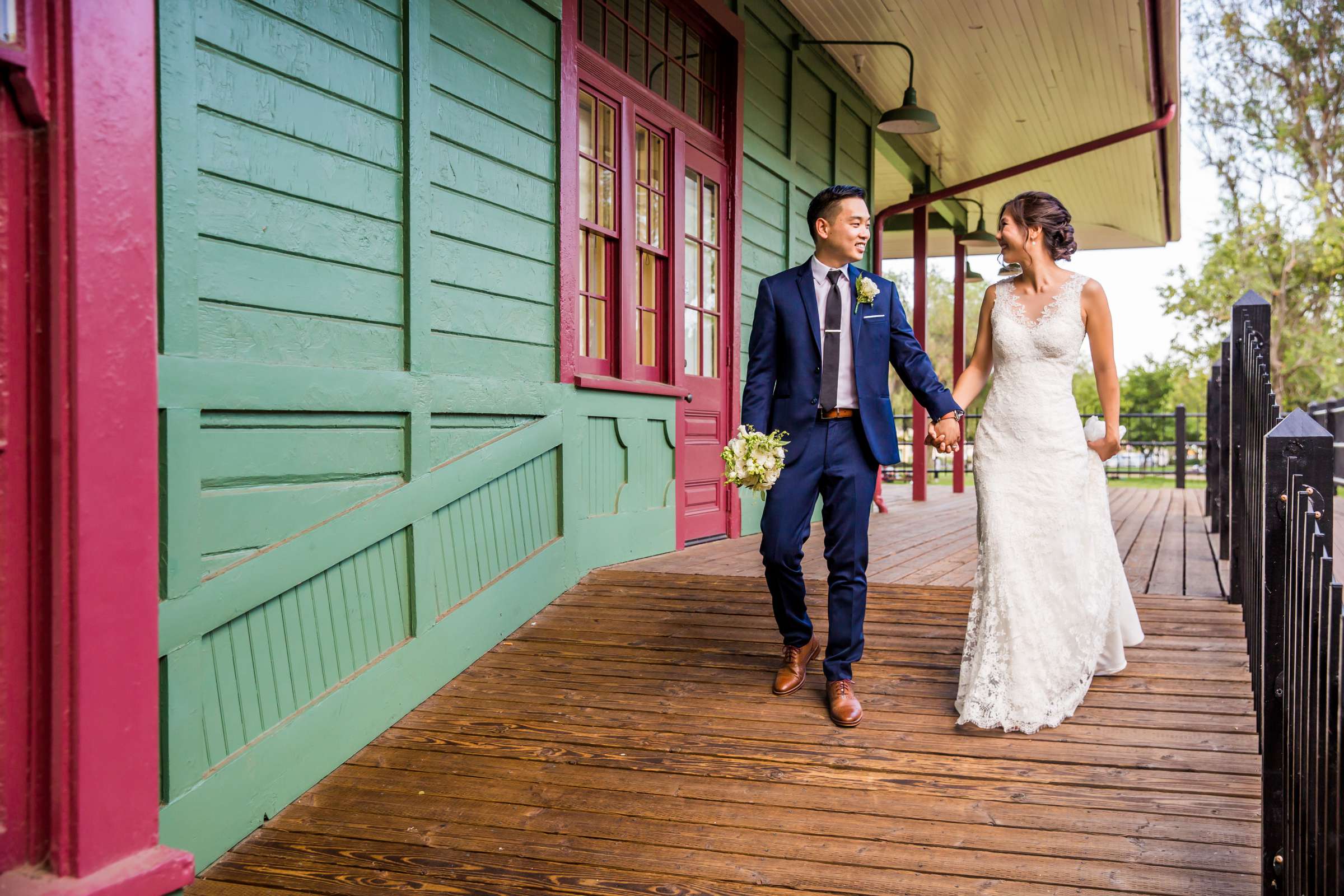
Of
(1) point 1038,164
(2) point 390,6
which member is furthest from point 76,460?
(1) point 1038,164

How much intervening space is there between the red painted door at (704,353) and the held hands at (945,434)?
262cm

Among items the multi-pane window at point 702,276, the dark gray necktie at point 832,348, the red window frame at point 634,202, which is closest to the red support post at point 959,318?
the multi-pane window at point 702,276

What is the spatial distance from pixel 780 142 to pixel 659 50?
1.65 meters

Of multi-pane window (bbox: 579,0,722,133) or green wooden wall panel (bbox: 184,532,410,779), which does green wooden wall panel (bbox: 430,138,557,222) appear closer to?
multi-pane window (bbox: 579,0,722,133)

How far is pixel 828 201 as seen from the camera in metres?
3.88

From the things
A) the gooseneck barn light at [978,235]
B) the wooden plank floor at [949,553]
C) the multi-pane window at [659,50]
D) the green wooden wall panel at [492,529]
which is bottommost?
the wooden plank floor at [949,553]

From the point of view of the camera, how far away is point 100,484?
2373 millimetres

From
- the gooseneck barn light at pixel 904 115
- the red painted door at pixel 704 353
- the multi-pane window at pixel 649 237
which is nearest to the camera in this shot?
the multi-pane window at pixel 649 237

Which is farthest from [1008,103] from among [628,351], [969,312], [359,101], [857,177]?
[969,312]

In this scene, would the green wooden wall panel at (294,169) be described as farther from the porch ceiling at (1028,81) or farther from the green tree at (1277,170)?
the green tree at (1277,170)

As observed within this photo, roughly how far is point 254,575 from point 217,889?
86cm

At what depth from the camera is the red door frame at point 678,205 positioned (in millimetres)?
5129

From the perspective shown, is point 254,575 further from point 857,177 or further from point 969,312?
point 969,312

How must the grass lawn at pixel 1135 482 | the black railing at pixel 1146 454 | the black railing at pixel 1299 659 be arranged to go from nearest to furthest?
the black railing at pixel 1299 659, the black railing at pixel 1146 454, the grass lawn at pixel 1135 482
